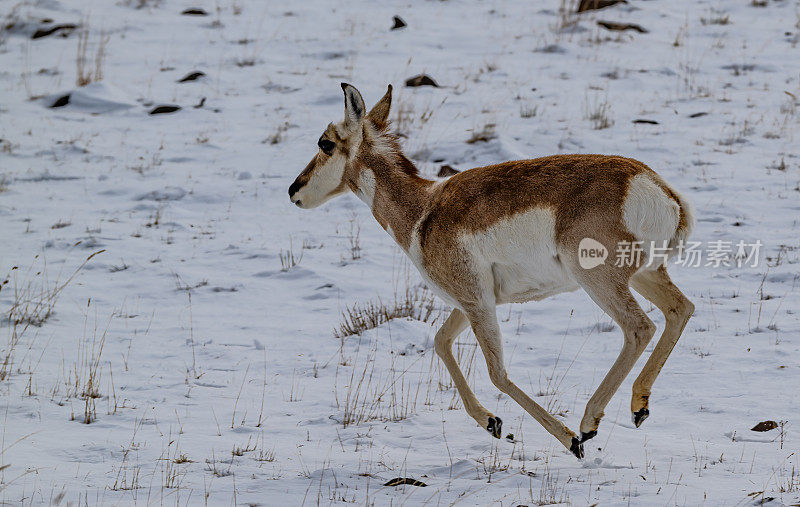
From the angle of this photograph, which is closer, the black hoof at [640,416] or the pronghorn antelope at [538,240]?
the pronghorn antelope at [538,240]

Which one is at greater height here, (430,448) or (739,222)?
(739,222)

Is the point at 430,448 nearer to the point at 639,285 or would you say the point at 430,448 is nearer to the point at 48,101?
the point at 639,285

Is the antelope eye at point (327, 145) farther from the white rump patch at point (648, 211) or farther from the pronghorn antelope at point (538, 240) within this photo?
the white rump patch at point (648, 211)

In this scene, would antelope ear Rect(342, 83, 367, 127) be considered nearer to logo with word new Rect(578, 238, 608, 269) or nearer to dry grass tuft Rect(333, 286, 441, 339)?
dry grass tuft Rect(333, 286, 441, 339)

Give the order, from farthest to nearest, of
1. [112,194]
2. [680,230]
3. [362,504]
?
[112,194], [680,230], [362,504]

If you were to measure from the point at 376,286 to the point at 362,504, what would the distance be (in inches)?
169

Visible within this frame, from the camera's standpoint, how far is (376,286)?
28.1ft

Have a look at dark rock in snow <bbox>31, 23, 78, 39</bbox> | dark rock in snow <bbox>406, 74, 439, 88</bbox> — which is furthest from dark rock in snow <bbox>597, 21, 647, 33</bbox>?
dark rock in snow <bbox>31, 23, 78, 39</bbox>

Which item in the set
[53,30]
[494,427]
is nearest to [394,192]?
[494,427]

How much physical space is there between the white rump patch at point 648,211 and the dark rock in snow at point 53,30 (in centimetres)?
1456

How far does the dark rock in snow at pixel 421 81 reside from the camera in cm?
1356

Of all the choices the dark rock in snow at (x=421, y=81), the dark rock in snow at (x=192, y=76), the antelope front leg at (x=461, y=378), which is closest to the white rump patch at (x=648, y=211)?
the antelope front leg at (x=461, y=378)

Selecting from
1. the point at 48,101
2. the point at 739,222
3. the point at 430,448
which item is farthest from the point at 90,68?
the point at 430,448

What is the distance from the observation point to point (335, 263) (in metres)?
9.16
